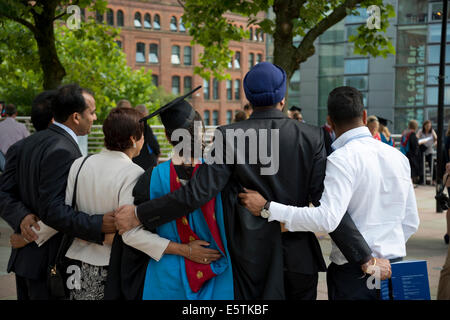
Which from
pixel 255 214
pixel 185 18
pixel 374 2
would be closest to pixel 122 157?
pixel 255 214

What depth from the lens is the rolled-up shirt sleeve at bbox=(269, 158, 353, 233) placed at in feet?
8.97

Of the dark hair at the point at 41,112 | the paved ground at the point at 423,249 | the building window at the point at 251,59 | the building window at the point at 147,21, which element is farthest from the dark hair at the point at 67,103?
the building window at the point at 251,59

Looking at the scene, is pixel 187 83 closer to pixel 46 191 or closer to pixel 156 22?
pixel 156 22

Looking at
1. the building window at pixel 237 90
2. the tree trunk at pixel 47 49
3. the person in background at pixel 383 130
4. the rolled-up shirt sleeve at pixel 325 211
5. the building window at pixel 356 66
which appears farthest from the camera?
the building window at pixel 237 90

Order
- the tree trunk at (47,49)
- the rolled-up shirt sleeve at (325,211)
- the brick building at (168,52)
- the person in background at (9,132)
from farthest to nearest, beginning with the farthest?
the brick building at (168,52), the tree trunk at (47,49), the person in background at (9,132), the rolled-up shirt sleeve at (325,211)

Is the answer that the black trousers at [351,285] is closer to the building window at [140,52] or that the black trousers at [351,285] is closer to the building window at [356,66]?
the building window at [356,66]

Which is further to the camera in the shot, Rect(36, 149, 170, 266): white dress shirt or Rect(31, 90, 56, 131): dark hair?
Rect(31, 90, 56, 131): dark hair

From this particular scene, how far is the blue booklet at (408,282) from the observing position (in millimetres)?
2820

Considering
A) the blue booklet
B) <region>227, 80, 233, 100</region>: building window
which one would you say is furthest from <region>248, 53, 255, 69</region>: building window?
the blue booklet

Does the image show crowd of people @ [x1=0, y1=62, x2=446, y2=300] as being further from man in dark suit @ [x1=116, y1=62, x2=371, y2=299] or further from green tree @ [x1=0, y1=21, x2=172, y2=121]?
green tree @ [x1=0, y1=21, x2=172, y2=121]

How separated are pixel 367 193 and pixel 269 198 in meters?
0.53

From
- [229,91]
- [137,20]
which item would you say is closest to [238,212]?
[137,20]

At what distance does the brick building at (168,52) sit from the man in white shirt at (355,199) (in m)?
55.8

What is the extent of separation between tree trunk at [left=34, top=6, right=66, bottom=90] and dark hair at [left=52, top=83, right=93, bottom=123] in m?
6.52
